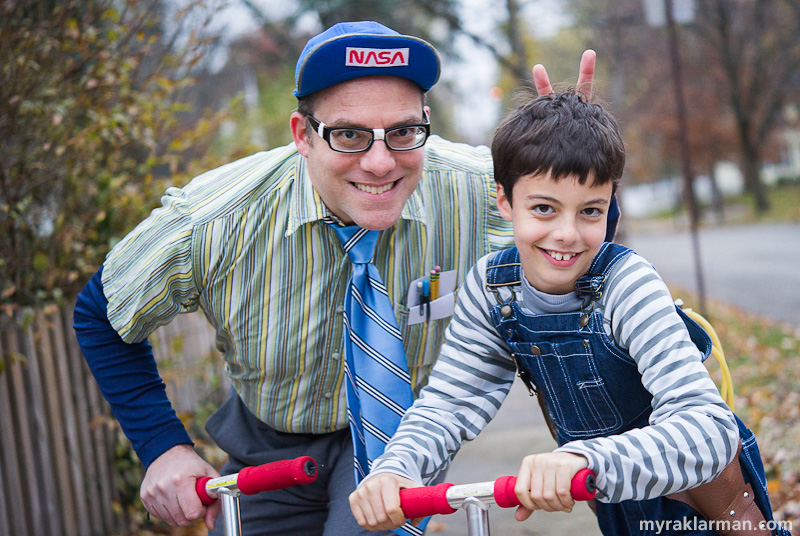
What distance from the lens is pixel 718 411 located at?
181cm

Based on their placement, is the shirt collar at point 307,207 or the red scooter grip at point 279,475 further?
the shirt collar at point 307,207

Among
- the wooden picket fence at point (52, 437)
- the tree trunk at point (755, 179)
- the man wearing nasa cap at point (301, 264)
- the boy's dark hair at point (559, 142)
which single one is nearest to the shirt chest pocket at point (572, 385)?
the boy's dark hair at point (559, 142)

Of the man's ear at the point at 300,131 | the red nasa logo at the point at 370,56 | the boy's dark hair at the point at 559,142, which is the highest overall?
the red nasa logo at the point at 370,56

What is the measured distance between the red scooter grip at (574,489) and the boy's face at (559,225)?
60 centimetres

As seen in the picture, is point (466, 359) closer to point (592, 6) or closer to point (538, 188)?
point (538, 188)

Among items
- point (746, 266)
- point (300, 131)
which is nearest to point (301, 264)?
point (300, 131)

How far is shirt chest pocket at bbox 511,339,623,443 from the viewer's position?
84.0 inches

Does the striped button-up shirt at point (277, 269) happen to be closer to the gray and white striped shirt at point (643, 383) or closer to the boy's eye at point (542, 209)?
the gray and white striped shirt at point (643, 383)

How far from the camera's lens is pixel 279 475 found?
1.97 metres

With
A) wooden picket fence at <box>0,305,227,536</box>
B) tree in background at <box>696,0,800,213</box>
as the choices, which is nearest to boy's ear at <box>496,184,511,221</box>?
wooden picket fence at <box>0,305,227,536</box>

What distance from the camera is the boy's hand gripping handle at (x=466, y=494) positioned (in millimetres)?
1665

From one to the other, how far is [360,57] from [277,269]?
75 centimetres

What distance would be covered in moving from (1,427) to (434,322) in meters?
2.44

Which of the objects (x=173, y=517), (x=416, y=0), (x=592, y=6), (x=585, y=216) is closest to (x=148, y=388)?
(x=173, y=517)
